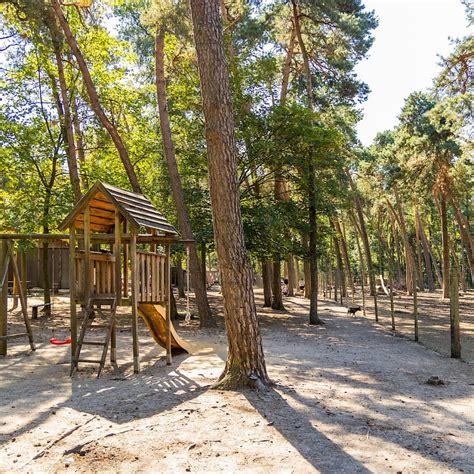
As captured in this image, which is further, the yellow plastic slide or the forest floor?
the yellow plastic slide

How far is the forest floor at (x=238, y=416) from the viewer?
3994 mm

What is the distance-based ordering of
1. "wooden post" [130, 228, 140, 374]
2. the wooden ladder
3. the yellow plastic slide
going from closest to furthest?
the wooden ladder, "wooden post" [130, 228, 140, 374], the yellow plastic slide

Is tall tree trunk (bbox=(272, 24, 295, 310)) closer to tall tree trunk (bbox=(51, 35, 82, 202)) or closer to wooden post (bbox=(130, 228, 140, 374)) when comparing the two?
tall tree trunk (bbox=(51, 35, 82, 202))

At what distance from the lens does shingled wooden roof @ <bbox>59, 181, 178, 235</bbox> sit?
7934mm

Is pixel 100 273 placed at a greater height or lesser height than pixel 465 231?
lesser

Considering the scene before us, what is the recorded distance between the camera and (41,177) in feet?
54.3

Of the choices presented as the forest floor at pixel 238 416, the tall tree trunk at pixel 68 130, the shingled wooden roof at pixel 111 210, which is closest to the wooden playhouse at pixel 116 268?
the shingled wooden roof at pixel 111 210

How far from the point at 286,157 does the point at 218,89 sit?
9.49 metres

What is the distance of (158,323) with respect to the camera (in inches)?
377

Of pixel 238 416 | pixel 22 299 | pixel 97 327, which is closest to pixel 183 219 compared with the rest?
pixel 22 299

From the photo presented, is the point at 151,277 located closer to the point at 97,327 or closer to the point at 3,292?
the point at 97,327

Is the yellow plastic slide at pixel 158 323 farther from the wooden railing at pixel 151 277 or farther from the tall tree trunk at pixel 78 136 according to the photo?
the tall tree trunk at pixel 78 136

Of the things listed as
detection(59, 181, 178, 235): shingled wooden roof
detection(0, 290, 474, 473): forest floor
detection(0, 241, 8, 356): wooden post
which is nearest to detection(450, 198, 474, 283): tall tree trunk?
detection(0, 290, 474, 473): forest floor

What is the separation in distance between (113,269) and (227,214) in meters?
3.61
